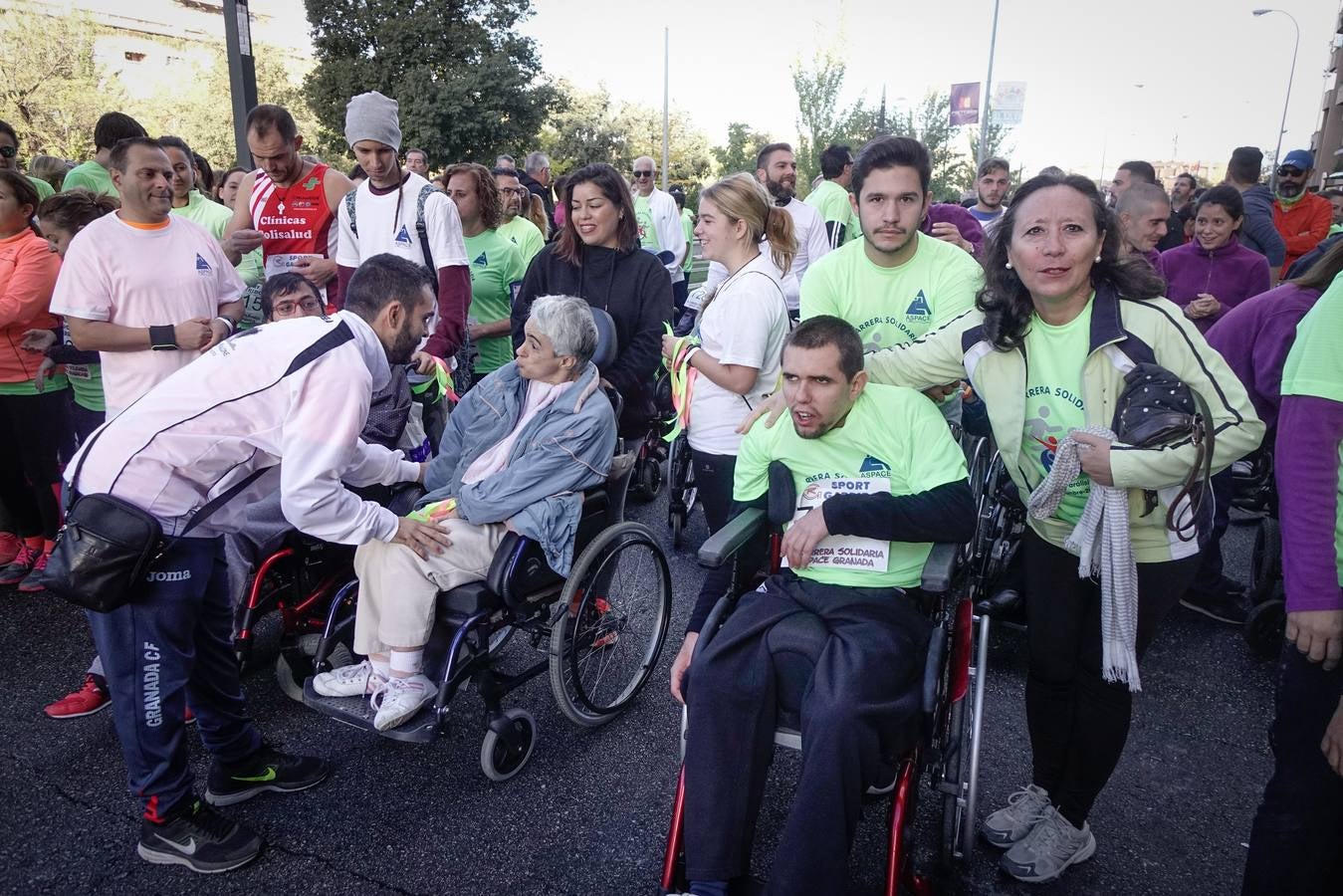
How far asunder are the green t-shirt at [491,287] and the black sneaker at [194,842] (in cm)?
301

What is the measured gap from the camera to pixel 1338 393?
156 cm

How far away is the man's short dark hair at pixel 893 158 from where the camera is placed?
2.70 metres

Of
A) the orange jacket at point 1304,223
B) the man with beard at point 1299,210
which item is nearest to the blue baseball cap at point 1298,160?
the man with beard at point 1299,210

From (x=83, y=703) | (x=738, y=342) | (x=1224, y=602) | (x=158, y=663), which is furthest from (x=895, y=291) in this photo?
(x=83, y=703)

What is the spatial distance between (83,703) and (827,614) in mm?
2760

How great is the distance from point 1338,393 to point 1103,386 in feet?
1.69

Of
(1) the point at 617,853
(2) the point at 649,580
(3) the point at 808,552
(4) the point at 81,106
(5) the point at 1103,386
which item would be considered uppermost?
(4) the point at 81,106

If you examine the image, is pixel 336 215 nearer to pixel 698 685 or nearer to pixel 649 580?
pixel 649 580

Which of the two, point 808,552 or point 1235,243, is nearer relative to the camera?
point 808,552

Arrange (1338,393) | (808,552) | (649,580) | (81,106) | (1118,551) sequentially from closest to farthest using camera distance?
(1338,393) < (1118,551) < (808,552) < (649,580) < (81,106)

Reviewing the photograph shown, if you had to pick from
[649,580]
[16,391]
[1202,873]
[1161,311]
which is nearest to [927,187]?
[1161,311]

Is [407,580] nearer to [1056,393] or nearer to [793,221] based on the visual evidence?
[1056,393]

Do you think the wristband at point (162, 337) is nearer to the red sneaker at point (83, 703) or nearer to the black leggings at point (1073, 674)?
the red sneaker at point (83, 703)

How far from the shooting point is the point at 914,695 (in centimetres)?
205
